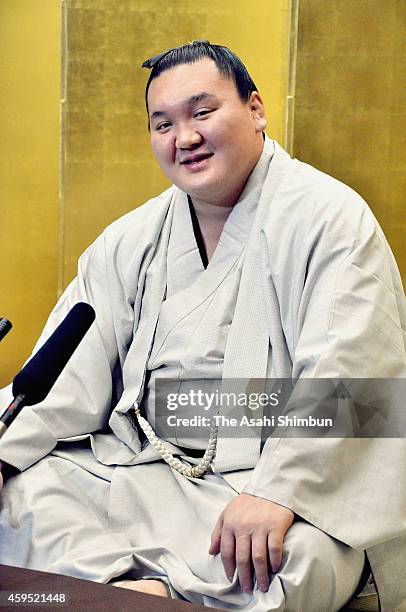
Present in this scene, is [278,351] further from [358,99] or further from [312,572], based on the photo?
[358,99]

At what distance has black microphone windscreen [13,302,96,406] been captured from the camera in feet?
3.71

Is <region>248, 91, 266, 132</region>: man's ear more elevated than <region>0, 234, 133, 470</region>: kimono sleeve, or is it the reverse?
<region>248, 91, 266, 132</region>: man's ear

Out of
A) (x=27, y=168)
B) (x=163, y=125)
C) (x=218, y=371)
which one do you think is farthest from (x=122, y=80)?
(x=218, y=371)

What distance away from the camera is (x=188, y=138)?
208 centimetres

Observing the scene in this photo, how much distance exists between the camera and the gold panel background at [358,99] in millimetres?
3379

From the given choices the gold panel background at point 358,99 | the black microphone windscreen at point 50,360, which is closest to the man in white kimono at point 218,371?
the black microphone windscreen at point 50,360

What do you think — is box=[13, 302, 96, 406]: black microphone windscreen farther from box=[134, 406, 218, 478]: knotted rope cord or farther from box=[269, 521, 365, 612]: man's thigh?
box=[134, 406, 218, 478]: knotted rope cord

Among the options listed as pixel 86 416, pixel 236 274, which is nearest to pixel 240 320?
pixel 236 274

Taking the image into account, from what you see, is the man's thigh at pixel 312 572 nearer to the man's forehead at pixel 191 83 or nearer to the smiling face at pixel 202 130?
the smiling face at pixel 202 130

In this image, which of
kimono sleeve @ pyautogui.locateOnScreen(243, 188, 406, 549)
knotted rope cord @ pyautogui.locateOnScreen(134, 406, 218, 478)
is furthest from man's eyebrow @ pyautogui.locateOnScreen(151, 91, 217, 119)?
knotted rope cord @ pyautogui.locateOnScreen(134, 406, 218, 478)

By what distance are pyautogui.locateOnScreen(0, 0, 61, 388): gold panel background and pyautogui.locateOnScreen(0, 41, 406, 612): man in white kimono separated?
1.64m

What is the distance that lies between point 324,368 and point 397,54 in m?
1.97

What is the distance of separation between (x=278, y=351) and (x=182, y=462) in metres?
0.33

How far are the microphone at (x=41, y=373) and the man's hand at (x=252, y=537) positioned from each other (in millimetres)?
621
